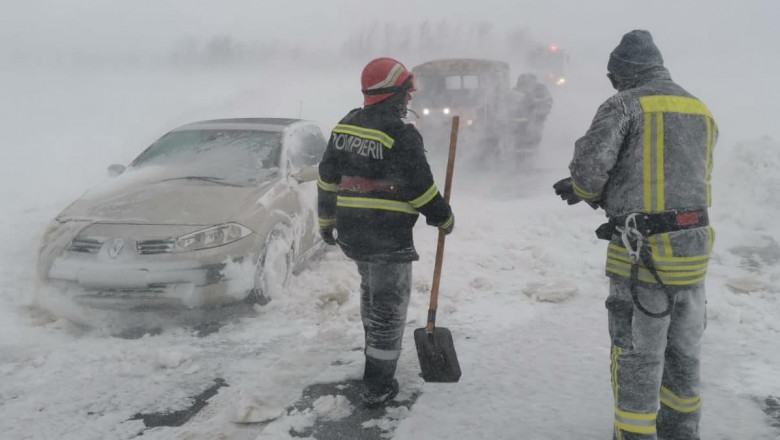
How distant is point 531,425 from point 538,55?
24.9m

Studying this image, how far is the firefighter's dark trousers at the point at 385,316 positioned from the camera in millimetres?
3350

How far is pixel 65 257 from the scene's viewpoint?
4473 millimetres

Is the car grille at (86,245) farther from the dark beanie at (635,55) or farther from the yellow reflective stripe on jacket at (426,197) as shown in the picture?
the dark beanie at (635,55)

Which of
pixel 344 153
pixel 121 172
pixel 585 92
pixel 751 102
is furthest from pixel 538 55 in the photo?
pixel 344 153

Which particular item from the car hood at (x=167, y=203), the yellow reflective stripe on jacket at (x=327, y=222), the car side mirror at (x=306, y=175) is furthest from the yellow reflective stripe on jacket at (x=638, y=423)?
the car side mirror at (x=306, y=175)

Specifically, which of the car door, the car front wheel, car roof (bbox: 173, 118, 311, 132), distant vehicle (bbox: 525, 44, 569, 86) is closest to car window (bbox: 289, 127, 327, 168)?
the car door

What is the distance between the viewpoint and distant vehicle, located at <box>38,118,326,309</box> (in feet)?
14.3

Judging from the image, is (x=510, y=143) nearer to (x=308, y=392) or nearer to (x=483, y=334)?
(x=483, y=334)

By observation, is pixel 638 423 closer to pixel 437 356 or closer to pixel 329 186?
pixel 437 356

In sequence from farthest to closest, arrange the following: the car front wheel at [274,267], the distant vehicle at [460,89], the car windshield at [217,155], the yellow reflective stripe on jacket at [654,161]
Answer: the distant vehicle at [460,89] → the car windshield at [217,155] → the car front wheel at [274,267] → the yellow reflective stripe on jacket at [654,161]

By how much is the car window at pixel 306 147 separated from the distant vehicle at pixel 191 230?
0.11 feet

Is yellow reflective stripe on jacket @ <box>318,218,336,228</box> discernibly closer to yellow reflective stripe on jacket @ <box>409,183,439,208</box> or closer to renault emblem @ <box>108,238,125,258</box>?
yellow reflective stripe on jacket @ <box>409,183,439,208</box>

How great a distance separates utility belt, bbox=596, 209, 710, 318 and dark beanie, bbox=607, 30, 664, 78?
0.67 metres

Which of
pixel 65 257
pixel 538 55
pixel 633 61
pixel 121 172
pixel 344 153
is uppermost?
pixel 538 55
